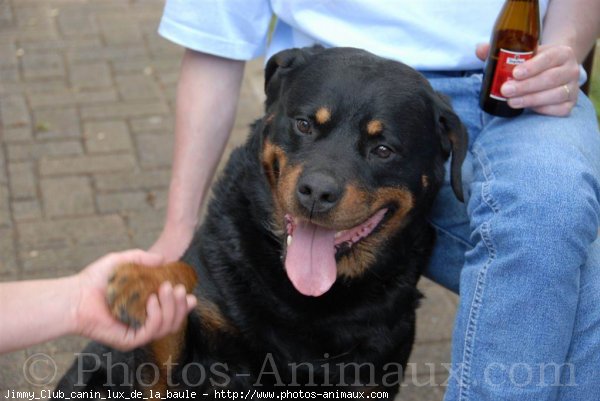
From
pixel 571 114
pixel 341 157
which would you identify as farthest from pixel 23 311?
pixel 571 114

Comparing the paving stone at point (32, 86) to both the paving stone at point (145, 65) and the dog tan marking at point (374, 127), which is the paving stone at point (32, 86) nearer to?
the paving stone at point (145, 65)

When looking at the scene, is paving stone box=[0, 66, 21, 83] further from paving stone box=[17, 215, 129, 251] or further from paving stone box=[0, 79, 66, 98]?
paving stone box=[17, 215, 129, 251]

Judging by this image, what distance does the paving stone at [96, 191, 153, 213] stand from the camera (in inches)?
179

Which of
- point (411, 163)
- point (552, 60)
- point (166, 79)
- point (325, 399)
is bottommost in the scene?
point (166, 79)

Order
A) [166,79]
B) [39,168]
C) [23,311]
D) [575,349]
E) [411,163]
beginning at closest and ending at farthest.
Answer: [23,311] < [575,349] < [411,163] < [39,168] < [166,79]

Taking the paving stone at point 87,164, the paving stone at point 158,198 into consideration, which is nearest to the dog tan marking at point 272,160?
the paving stone at point 158,198

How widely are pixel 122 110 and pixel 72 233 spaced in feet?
4.26

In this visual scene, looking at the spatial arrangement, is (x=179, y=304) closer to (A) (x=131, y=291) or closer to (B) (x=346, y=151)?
(A) (x=131, y=291)

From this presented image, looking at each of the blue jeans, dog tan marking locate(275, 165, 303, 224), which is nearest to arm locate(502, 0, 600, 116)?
the blue jeans

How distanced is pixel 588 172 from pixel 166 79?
3.79m

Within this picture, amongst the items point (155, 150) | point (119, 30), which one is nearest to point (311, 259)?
point (155, 150)

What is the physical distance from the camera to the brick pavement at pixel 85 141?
4.06m

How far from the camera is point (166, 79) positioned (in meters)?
5.84

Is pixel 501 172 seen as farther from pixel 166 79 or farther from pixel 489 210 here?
pixel 166 79
